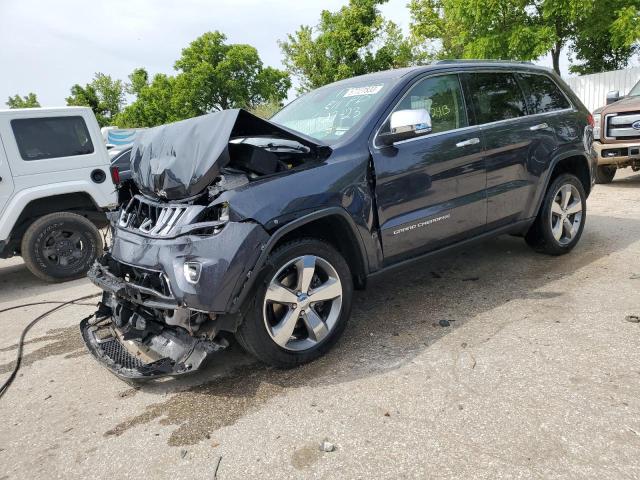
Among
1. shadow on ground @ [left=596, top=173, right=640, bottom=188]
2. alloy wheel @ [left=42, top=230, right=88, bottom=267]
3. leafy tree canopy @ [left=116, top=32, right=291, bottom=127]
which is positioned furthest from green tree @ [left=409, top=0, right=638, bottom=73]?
leafy tree canopy @ [left=116, top=32, right=291, bottom=127]

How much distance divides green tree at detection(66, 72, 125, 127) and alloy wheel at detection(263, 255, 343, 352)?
45.8m

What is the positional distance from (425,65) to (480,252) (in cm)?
221

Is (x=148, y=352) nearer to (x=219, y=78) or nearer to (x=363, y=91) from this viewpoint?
(x=363, y=91)

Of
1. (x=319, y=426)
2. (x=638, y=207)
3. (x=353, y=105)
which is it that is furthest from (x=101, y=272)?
(x=638, y=207)

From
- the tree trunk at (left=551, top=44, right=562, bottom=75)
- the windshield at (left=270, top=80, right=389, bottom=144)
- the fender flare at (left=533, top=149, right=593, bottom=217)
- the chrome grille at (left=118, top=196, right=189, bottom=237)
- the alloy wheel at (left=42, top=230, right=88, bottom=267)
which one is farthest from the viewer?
the tree trunk at (left=551, top=44, right=562, bottom=75)

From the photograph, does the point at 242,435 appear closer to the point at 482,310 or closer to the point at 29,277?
the point at 482,310

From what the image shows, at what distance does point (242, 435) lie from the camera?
2.47 m

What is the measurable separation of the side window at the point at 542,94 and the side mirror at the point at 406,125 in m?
1.78

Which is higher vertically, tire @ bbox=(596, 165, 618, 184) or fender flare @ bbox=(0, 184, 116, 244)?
fender flare @ bbox=(0, 184, 116, 244)

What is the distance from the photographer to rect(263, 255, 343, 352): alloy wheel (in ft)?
9.49

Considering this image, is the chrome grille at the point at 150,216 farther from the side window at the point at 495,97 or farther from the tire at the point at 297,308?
the side window at the point at 495,97

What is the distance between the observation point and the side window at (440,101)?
364cm

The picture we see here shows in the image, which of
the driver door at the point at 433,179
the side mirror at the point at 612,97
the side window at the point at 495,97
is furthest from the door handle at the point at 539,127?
the side mirror at the point at 612,97

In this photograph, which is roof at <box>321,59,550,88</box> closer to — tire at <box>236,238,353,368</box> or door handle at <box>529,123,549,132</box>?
door handle at <box>529,123,549,132</box>
